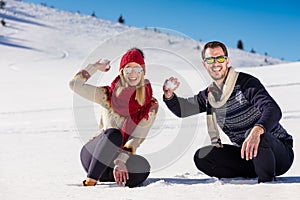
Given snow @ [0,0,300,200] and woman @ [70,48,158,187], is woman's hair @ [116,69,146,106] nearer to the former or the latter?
woman @ [70,48,158,187]

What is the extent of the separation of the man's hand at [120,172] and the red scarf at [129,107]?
0.15 m

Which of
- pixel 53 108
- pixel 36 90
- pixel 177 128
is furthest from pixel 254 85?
pixel 36 90

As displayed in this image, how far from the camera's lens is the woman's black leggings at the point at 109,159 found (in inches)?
102

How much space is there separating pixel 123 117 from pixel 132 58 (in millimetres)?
345

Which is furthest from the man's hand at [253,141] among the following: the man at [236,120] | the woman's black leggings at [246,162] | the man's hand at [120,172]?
the man's hand at [120,172]

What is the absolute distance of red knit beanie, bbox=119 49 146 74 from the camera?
8.64ft

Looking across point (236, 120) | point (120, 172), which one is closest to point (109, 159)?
point (120, 172)

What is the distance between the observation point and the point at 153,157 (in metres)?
3.10

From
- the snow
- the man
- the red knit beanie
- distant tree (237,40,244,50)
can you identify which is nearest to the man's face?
the man

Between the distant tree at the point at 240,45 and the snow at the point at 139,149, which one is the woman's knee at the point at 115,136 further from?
the distant tree at the point at 240,45

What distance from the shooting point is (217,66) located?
98.1 inches

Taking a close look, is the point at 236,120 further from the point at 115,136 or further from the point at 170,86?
the point at 115,136

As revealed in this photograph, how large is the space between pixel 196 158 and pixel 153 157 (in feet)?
1.24

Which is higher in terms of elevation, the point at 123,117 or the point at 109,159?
the point at 123,117
